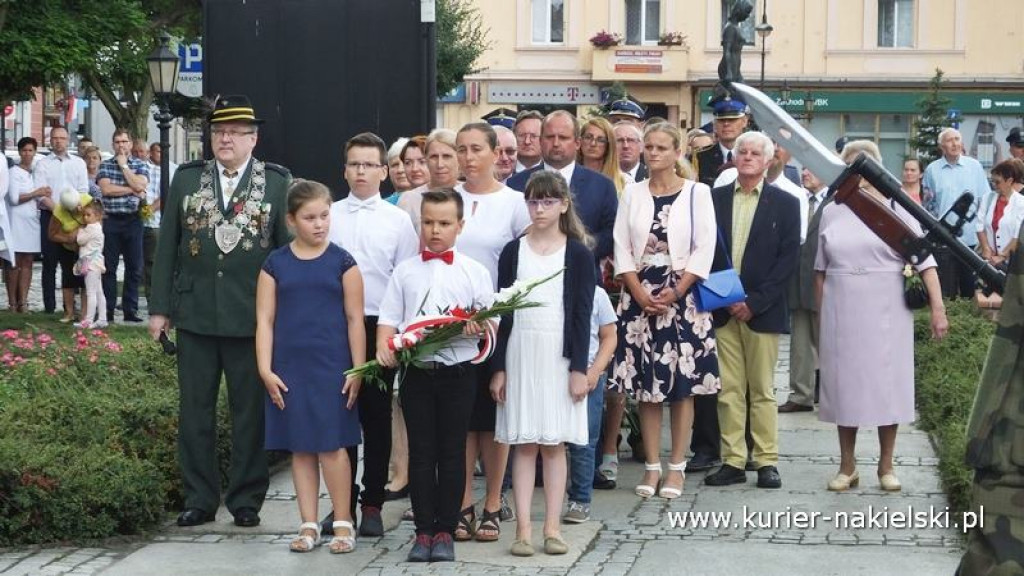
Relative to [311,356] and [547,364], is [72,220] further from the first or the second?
[547,364]

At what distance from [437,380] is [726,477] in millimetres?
2515

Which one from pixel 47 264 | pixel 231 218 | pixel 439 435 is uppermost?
pixel 231 218

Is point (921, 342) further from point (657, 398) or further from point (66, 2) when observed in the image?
point (66, 2)

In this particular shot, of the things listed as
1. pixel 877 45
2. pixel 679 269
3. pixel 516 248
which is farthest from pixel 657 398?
pixel 877 45

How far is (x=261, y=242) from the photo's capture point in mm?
8477

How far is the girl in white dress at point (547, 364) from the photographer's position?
7.86 metres

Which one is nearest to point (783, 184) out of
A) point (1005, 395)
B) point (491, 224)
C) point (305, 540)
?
point (491, 224)

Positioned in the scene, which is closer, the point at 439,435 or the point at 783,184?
the point at 439,435

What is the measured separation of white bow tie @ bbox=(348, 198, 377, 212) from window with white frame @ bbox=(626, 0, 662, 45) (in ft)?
145

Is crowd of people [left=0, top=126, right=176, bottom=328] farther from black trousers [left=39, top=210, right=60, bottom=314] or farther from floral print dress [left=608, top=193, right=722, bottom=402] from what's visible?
floral print dress [left=608, top=193, right=722, bottom=402]

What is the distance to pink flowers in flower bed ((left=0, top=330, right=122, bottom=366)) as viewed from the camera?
11.2 m

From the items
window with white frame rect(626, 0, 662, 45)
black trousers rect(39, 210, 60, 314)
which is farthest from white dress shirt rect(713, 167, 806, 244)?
window with white frame rect(626, 0, 662, 45)

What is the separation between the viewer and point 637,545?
8008mm

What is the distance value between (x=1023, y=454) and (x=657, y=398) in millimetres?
5851
